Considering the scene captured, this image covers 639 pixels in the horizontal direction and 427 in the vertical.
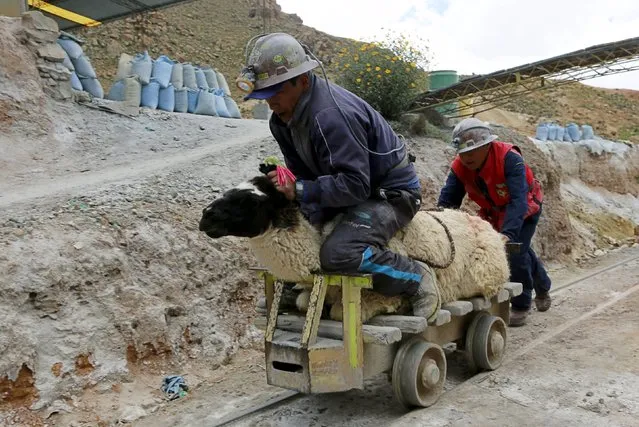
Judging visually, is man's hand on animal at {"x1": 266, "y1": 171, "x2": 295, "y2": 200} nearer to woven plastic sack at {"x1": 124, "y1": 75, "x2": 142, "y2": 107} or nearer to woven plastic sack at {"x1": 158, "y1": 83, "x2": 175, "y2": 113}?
woven plastic sack at {"x1": 124, "y1": 75, "x2": 142, "y2": 107}

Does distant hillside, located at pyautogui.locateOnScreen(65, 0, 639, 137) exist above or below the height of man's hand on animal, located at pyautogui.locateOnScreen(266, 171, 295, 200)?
above

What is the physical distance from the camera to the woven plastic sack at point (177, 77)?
33.9 ft

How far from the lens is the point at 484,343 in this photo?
4.02 meters

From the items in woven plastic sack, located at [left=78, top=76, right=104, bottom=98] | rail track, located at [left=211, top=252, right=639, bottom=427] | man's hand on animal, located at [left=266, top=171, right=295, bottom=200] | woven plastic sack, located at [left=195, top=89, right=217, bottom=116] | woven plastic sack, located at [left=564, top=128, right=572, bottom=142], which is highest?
woven plastic sack, located at [left=78, top=76, right=104, bottom=98]

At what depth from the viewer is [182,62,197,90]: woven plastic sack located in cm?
1073

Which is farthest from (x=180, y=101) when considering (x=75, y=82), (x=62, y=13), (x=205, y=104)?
(x=62, y=13)

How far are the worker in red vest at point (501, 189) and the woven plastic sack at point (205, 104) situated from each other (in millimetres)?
6397

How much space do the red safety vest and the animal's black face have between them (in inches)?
101

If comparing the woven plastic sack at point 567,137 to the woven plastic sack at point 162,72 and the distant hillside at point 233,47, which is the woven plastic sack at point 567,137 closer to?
the distant hillside at point 233,47

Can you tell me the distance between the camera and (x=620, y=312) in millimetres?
5781

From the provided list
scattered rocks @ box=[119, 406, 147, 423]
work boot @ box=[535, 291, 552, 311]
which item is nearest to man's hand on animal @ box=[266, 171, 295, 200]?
scattered rocks @ box=[119, 406, 147, 423]

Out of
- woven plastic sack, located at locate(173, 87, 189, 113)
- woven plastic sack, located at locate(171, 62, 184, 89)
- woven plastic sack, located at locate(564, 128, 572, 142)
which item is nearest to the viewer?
woven plastic sack, located at locate(173, 87, 189, 113)

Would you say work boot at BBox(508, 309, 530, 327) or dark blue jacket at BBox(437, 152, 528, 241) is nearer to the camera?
Result: dark blue jacket at BBox(437, 152, 528, 241)

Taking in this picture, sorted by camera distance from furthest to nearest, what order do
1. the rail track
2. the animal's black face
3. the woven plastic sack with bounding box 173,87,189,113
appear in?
the woven plastic sack with bounding box 173,87,189,113
the rail track
the animal's black face
